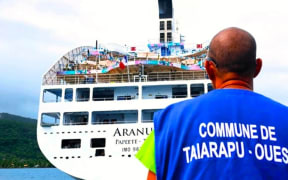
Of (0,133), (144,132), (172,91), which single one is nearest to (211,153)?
(144,132)

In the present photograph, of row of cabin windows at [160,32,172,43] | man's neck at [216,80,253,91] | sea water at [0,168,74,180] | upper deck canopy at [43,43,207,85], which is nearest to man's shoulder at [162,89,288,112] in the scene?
man's neck at [216,80,253,91]

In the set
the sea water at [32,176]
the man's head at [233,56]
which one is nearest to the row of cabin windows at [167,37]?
the sea water at [32,176]

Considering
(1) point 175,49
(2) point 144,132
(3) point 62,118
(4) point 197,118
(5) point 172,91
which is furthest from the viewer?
(1) point 175,49

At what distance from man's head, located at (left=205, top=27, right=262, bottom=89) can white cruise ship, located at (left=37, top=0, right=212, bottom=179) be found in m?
11.7

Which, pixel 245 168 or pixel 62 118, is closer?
pixel 245 168

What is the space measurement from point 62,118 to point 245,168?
1500 cm

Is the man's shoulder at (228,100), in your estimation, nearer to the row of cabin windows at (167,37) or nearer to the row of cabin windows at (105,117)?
the row of cabin windows at (105,117)

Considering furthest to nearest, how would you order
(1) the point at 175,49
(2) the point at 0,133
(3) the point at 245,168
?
(2) the point at 0,133, (1) the point at 175,49, (3) the point at 245,168

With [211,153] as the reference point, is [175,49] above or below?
above

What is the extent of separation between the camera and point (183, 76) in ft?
62.7

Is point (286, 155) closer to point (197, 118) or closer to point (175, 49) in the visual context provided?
point (197, 118)

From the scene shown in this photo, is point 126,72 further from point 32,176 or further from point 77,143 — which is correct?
point 32,176

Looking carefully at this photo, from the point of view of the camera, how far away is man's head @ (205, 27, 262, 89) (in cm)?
183

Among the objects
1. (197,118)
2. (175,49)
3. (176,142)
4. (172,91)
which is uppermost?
(175,49)
